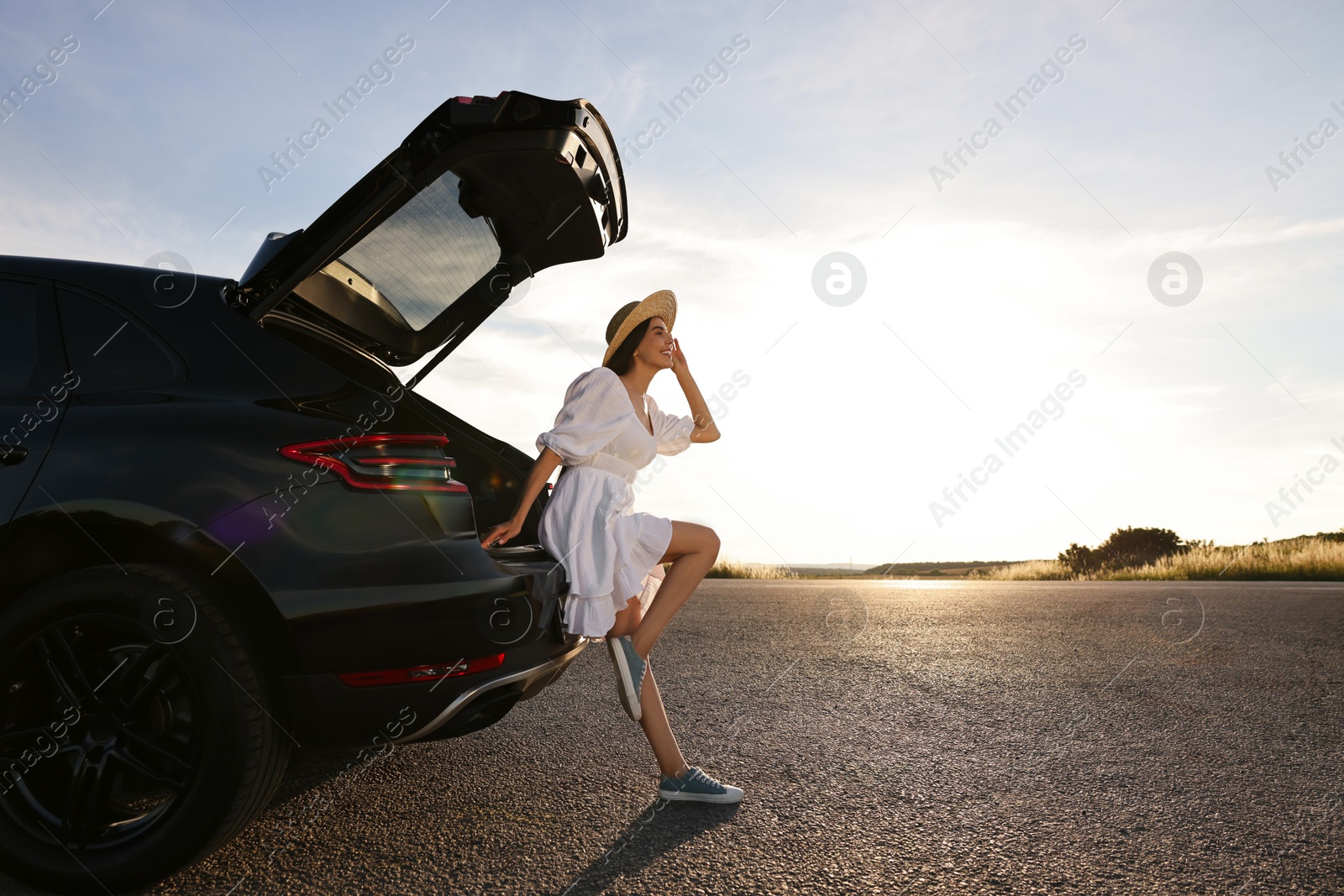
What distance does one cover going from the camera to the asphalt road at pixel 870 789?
7.75 feet

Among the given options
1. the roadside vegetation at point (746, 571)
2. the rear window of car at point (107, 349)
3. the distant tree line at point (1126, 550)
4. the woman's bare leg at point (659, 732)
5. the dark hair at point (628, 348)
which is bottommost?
the roadside vegetation at point (746, 571)

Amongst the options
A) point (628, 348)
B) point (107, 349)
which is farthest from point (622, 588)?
point (107, 349)

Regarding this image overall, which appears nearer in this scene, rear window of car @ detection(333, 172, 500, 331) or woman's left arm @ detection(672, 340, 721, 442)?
rear window of car @ detection(333, 172, 500, 331)

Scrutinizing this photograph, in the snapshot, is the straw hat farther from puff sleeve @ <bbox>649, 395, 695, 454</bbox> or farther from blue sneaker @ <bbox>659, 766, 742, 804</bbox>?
blue sneaker @ <bbox>659, 766, 742, 804</bbox>

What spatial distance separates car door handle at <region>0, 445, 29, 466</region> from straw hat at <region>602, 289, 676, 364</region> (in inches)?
78.2

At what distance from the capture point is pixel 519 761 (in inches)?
133

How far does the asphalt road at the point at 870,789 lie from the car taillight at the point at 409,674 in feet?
1.79

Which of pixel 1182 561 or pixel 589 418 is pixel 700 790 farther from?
pixel 1182 561

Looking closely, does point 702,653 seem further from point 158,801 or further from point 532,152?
point 532,152

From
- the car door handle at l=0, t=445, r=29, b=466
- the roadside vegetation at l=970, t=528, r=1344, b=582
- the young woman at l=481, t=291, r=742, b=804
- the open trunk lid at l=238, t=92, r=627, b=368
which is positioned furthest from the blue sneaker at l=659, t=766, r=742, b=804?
the roadside vegetation at l=970, t=528, r=1344, b=582

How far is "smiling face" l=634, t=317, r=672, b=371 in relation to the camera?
3498 millimetres

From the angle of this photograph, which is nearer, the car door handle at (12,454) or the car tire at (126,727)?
the car tire at (126,727)

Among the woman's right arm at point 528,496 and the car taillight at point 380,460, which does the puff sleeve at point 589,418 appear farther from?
the car taillight at point 380,460

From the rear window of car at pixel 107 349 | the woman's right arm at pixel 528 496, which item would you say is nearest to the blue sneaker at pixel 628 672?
the woman's right arm at pixel 528 496
